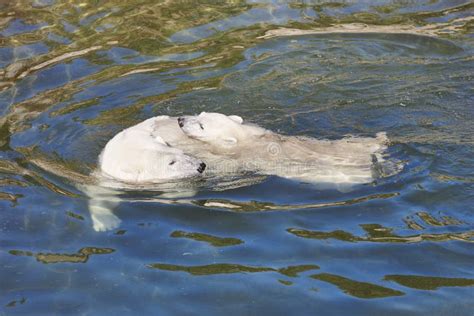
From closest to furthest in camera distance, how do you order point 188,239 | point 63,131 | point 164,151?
point 188,239 → point 164,151 → point 63,131

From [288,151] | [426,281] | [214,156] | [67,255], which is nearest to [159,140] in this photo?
[214,156]

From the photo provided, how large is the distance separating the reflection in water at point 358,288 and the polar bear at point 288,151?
1739 mm

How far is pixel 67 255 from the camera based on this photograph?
639cm

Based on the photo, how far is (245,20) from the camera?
41.7ft

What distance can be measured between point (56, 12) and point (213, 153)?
21.6 feet

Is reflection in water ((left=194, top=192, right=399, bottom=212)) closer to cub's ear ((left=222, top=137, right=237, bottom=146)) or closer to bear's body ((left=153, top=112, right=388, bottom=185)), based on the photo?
bear's body ((left=153, top=112, right=388, bottom=185))

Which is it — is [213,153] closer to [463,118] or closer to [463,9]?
[463,118]

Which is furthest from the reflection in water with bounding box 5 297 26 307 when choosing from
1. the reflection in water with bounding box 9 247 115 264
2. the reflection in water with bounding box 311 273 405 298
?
the reflection in water with bounding box 311 273 405 298

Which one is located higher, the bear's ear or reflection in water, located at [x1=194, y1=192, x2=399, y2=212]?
the bear's ear

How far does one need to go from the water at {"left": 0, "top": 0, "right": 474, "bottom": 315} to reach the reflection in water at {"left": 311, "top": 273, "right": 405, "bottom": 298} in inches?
0.6

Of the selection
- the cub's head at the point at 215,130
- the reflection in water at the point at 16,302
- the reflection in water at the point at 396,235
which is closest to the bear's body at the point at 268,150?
the cub's head at the point at 215,130

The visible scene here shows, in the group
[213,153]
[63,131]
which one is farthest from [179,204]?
[63,131]

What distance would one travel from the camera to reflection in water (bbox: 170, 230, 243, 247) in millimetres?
6398

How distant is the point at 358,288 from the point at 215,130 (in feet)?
10.2
